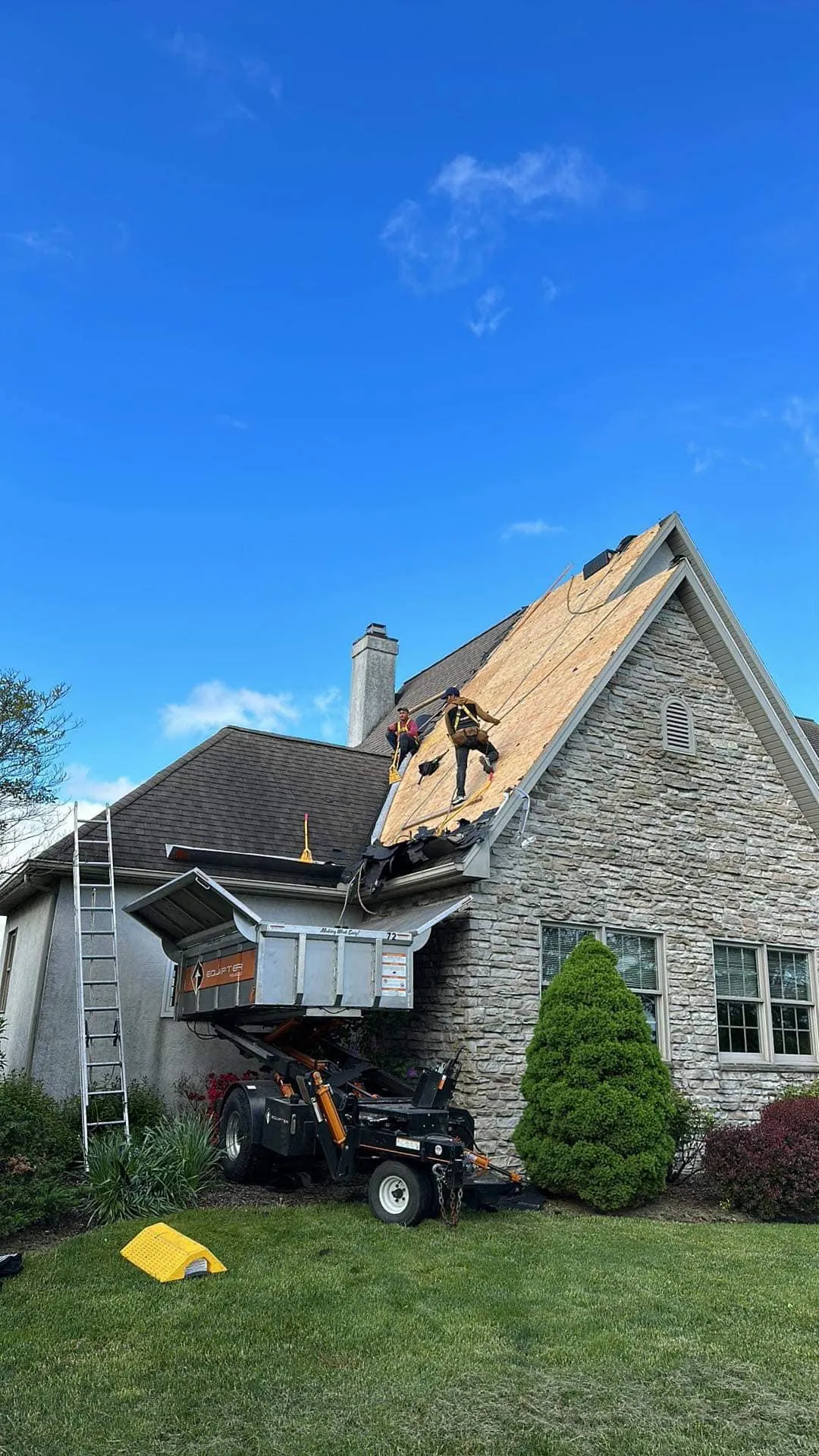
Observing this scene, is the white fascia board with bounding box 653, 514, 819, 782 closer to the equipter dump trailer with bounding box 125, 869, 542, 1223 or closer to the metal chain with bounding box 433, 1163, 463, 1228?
the equipter dump trailer with bounding box 125, 869, 542, 1223

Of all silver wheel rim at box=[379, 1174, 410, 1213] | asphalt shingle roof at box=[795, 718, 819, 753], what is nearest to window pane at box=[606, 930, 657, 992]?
silver wheel rim at box=[379, 1174, 410, 1213]

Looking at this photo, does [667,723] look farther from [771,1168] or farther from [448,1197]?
[448,1197]

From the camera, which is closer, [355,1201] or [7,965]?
[355,1201]

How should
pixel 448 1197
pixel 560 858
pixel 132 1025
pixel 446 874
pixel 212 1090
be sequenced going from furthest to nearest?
pixel 560 858 < pixel 132 1025 < pixel 212 1090 < pixel 446 874 < pixel 448 1197

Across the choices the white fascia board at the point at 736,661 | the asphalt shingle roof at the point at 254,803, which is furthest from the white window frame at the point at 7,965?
the white fascia board at the point at 736,661

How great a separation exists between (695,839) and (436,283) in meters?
8.83

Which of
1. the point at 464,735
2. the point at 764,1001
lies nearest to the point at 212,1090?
the point at 464,735

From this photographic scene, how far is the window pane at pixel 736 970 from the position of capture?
14.0 meters

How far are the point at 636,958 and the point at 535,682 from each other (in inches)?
175

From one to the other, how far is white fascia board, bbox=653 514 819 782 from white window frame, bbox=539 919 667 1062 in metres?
3.90

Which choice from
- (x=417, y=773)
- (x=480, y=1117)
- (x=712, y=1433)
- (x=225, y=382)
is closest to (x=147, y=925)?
(x=480, y=1117)

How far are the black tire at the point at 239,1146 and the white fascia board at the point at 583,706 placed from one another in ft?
13.4

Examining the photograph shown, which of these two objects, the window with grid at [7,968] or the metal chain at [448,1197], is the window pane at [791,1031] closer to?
the metal chain at [448,1197]

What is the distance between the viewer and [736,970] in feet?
46.4
